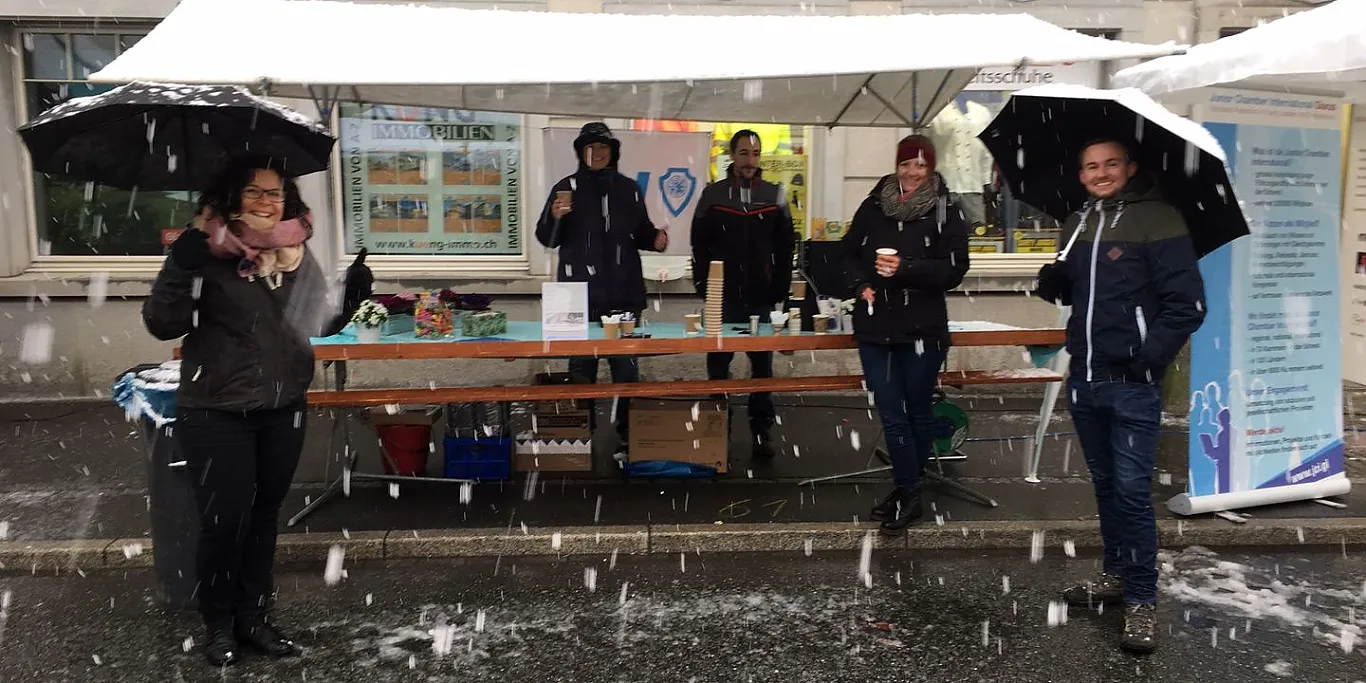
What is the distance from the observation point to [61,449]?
22.0ft

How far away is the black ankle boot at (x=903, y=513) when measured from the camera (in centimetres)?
495

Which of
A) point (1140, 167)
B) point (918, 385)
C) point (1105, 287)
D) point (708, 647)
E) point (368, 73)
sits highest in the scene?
point (368, 73)

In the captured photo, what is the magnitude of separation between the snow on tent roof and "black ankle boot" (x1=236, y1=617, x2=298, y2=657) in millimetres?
2397

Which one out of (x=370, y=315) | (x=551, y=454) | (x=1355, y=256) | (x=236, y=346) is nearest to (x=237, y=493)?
(x=236, y=346)

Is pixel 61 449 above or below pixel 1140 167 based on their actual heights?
below

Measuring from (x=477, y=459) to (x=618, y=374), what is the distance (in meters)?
1.08

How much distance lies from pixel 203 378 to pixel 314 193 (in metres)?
5.57

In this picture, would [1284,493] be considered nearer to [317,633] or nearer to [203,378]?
[317,633]

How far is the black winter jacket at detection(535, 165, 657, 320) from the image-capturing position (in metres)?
6.04

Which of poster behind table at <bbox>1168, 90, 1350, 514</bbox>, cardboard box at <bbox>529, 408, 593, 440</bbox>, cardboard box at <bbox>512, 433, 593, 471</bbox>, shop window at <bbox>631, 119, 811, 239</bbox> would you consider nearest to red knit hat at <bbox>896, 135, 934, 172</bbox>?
poster behind table at <bbox>1168, 90, 1350, 514</bbox>

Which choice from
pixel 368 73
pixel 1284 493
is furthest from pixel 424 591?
pixel 1284 493

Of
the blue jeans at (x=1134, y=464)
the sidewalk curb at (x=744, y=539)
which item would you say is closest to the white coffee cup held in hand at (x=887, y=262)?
the blue jeans at (x=1134, y=464)

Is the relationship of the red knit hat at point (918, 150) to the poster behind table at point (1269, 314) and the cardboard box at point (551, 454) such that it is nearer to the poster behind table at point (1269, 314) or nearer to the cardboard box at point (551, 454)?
the poster behind table at point (1269, 314)

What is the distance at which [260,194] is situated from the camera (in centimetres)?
338
